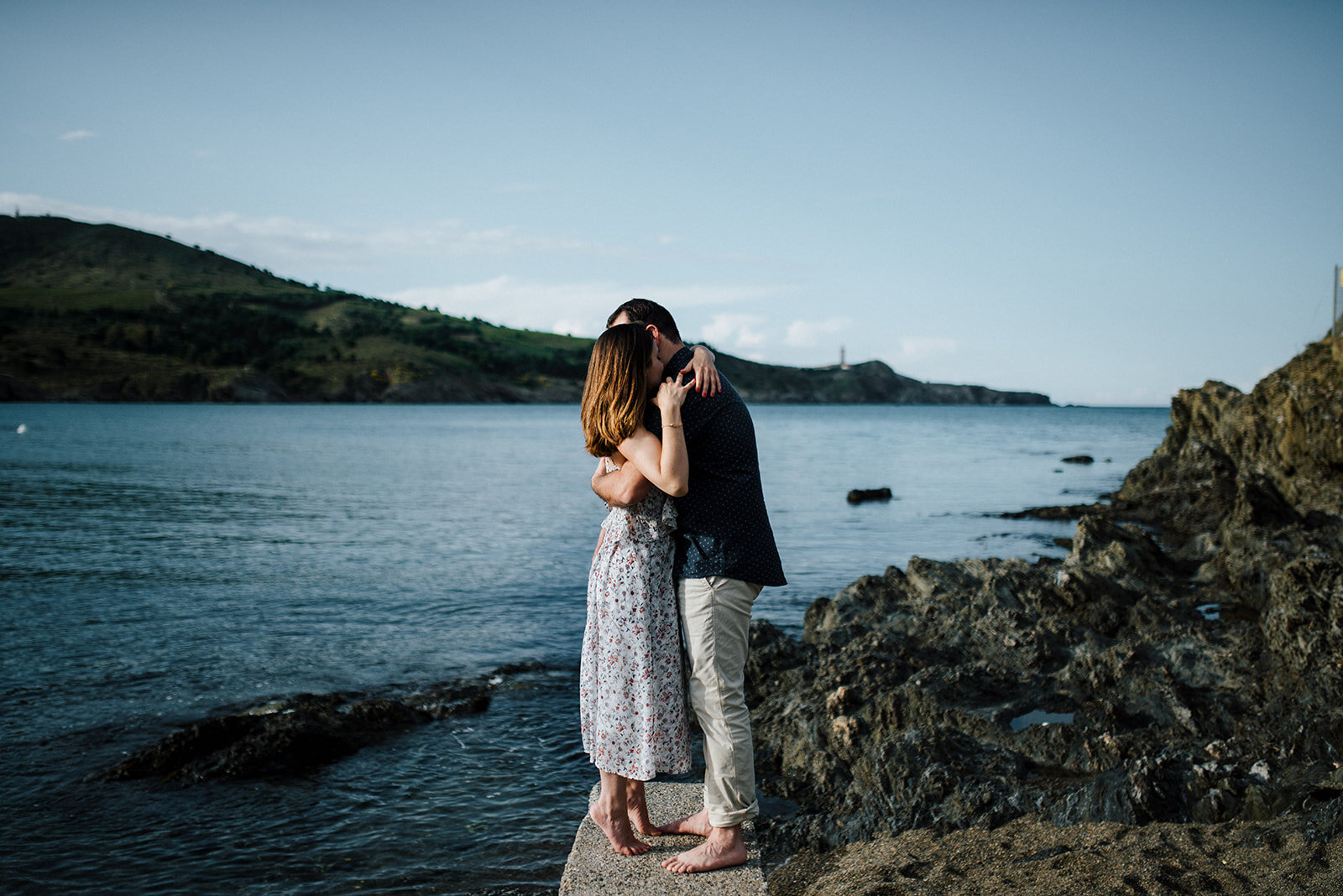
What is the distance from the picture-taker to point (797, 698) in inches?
313

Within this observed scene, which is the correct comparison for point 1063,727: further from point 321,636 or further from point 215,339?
point 215,339

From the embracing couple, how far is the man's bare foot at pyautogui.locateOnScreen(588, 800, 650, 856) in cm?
36

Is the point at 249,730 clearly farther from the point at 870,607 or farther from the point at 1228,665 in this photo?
the point at 1228,665

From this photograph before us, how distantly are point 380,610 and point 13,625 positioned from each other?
16.4ft

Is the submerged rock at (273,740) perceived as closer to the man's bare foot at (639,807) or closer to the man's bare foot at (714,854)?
the man's bare foot at (639,807)

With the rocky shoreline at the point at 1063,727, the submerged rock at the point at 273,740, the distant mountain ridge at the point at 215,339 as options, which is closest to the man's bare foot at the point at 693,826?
the rocky shoreline at the point at 1063,727

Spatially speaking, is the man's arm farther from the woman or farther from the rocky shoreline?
the rocky shoreline

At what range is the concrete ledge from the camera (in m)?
4.11

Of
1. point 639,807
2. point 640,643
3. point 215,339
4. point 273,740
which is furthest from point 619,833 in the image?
point 215,339

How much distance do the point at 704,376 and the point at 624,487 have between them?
605 millimetres

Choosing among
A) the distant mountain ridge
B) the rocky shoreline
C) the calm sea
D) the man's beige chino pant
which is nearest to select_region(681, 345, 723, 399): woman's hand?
the man's beige chino pant

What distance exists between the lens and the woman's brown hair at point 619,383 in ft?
12.5

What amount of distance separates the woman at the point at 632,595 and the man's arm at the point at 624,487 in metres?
0.06

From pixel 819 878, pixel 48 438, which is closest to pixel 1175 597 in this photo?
pixel 819 878
